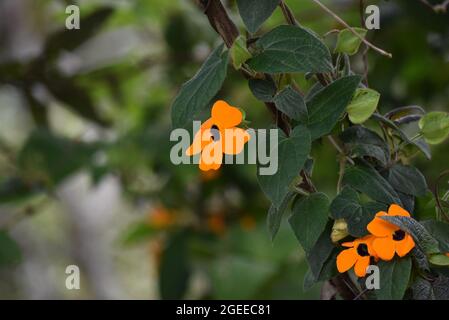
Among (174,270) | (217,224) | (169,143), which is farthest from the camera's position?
(217,224)

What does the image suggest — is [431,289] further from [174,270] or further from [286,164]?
[174,270]

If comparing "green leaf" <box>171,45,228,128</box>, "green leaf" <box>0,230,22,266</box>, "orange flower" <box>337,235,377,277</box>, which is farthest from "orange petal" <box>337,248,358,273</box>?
"green leaf" <box>0,230,22,266</box>

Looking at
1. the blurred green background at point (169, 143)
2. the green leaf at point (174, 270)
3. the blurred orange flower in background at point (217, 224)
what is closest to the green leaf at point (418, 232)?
the blurred green background at point (169, 143)

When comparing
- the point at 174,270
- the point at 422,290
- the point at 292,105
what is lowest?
the point at 174,270

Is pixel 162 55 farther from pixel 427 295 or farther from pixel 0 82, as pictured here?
pixel 427 295

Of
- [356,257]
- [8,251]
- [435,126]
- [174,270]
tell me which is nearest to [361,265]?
[356,257]

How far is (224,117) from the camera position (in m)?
0.38

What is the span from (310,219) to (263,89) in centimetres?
8

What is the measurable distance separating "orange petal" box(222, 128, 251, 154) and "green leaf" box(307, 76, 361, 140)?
0.04m

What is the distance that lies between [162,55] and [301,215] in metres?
0.87

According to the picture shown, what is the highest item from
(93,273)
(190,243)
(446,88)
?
(446,88)

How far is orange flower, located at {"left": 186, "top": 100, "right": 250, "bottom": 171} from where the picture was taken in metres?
0.37
